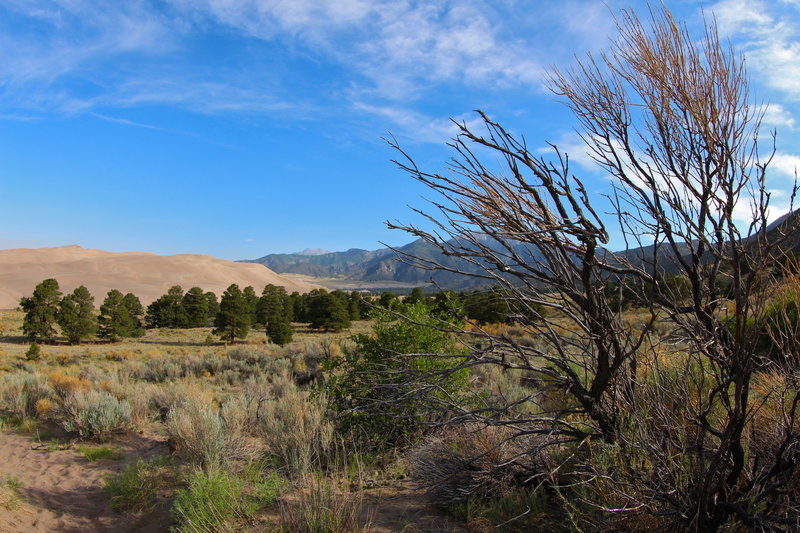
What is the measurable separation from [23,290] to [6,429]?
316ft

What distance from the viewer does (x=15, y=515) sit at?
536 centimetres

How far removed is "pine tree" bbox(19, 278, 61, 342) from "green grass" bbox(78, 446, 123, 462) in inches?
1070

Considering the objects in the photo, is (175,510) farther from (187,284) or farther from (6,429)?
(187,284)

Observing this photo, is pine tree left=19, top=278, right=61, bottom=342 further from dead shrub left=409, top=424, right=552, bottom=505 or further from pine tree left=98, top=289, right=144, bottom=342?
dead shrub left=409, top=424, right=552, bottom=505

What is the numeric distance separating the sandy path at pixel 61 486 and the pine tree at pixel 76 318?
24.0 metres

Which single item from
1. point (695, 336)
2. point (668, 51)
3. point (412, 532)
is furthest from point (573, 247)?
point (412, 532)

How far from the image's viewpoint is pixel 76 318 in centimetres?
2891

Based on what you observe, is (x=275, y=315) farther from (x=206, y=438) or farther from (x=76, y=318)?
(x=206, y=438)

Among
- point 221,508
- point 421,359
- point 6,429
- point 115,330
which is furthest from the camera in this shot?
point 115,330

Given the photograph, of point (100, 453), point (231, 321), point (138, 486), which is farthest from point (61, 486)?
point (231, 321)

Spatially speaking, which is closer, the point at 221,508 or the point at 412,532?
the point at 412,532

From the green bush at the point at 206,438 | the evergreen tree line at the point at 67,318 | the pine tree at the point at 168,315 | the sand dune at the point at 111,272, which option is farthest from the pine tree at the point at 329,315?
the sand dune at the point at 111,272

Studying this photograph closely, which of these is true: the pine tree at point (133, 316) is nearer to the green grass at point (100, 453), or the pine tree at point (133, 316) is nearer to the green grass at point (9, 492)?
the green grass at point (100, 453)

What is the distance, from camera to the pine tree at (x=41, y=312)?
Result: 28891 mm
